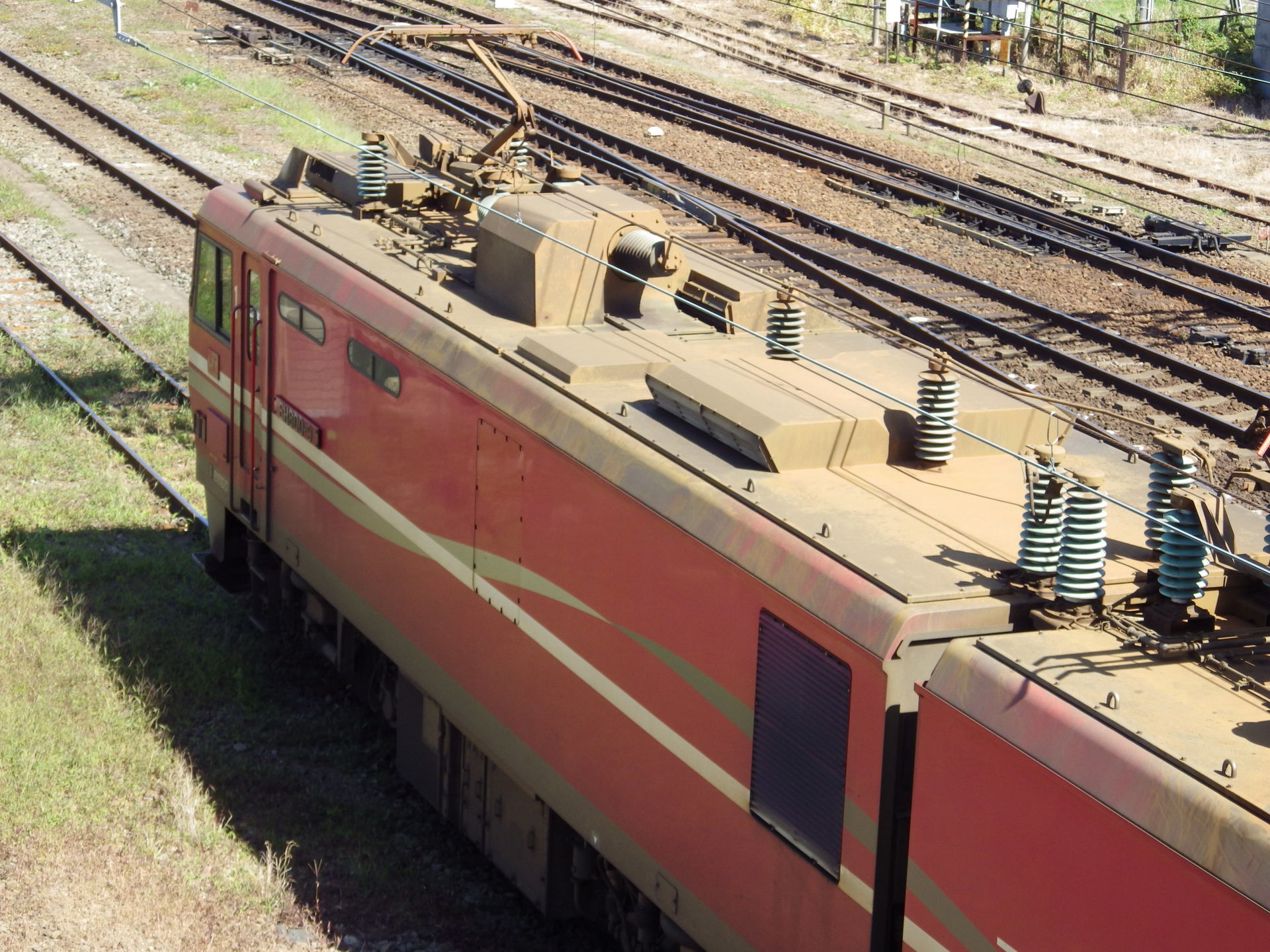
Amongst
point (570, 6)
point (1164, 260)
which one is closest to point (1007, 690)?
point (1164, 260)

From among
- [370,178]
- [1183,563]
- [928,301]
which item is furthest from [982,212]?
[1183,563]

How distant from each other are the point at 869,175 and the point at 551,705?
669 inches

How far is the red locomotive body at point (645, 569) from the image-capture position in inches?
221

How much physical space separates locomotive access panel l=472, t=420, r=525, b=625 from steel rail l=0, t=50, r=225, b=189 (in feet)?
52.8

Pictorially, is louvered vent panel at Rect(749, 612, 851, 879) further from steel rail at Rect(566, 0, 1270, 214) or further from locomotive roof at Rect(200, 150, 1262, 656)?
steel rail at Rect(566, 0, 1270, 214)

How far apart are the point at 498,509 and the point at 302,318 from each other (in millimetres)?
2932

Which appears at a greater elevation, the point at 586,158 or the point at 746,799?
the point at 586,158

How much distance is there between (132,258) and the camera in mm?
21469

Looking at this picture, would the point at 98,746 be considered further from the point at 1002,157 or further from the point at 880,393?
the point at 1002,157

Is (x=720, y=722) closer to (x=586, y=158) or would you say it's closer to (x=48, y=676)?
(x=48, y=676)

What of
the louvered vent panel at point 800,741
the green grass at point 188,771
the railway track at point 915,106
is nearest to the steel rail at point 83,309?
the green grass at point 188,771

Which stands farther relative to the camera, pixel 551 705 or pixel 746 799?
pixel 551 705

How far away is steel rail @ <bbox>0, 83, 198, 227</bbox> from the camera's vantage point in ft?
74.9

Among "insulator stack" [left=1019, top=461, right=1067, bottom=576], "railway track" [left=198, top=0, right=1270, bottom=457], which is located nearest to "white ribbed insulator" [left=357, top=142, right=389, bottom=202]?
"railway track" [left=198, top=0, right=1270, bottom=457]
